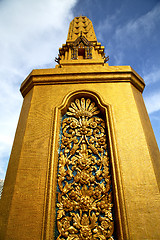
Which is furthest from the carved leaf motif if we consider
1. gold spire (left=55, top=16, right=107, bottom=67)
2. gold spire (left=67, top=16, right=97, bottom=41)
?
gold spire (left=67, top=16, right=97, bottom=41)

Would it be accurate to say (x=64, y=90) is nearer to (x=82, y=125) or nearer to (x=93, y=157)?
(x=82, y=125)

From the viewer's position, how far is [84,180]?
2.46m

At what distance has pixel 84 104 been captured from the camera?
332cm

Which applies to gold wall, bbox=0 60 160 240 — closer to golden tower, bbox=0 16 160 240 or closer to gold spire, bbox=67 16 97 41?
golden tower, bbox=0 16 160 240

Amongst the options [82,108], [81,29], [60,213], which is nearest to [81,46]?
[81,29]

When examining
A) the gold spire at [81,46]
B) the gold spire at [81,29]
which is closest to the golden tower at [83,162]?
the gold spire at [81,46]

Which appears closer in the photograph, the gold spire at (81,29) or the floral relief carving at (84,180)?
the floral relief carving at (84,180)

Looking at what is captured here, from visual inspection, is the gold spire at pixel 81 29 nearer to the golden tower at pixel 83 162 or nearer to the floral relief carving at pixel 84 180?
the golden tower at pixel 83 162

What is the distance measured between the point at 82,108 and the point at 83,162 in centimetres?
117

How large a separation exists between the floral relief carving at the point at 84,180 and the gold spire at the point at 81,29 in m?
3.75

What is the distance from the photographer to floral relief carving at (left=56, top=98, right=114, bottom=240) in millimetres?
2146

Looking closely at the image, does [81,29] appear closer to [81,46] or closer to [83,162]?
[81,46]

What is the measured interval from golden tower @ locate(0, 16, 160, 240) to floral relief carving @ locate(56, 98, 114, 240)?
0.5 inches

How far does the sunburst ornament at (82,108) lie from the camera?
3186 millimetres
